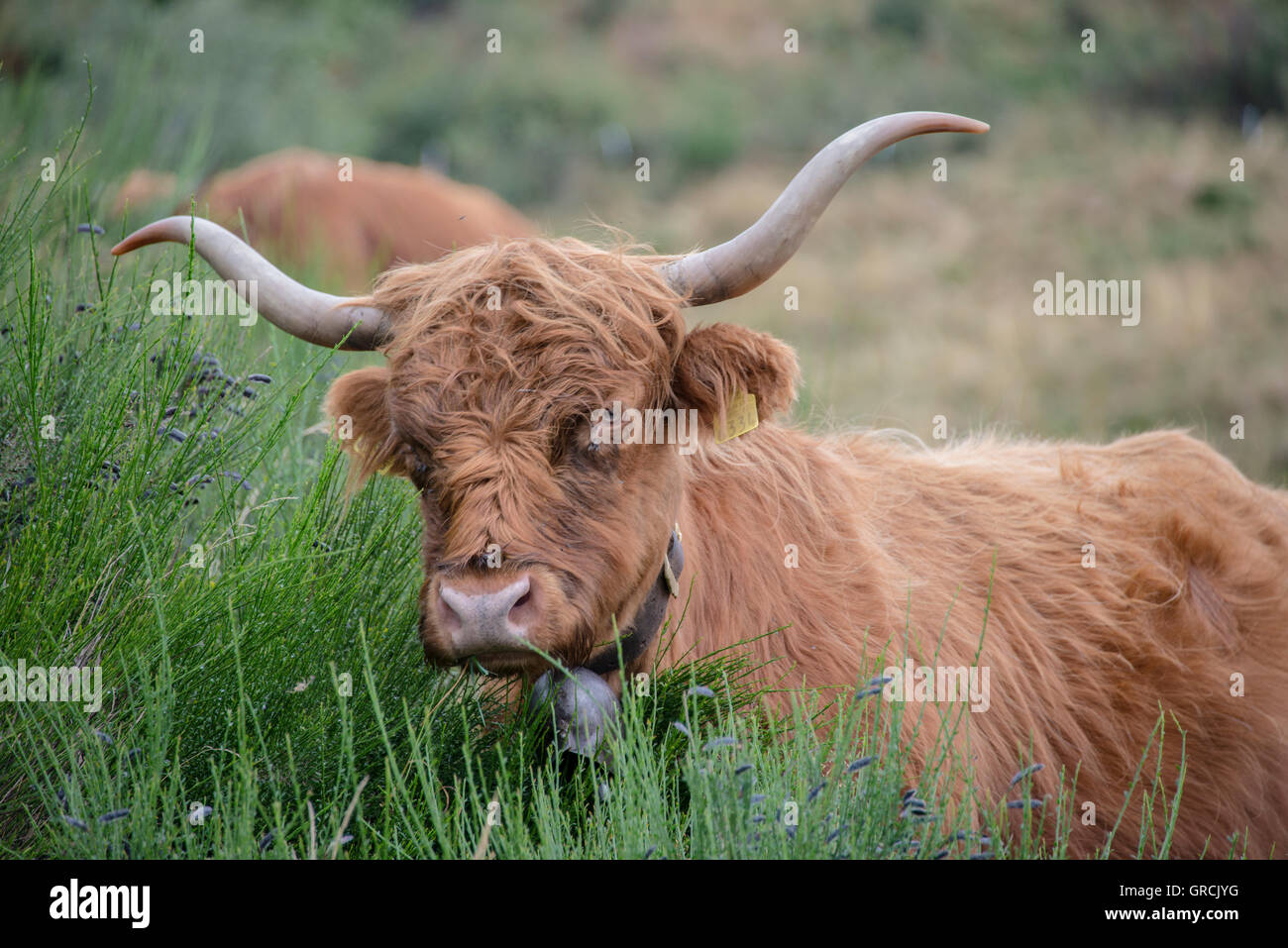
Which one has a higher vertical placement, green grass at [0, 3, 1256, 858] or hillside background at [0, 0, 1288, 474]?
hillside background at [0, 0, 1288, 474]

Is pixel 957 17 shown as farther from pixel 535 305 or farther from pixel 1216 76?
pixel 535 305

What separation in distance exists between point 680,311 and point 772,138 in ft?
86.2

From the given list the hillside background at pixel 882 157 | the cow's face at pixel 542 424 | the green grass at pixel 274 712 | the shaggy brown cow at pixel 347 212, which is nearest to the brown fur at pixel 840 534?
the cow's face at pixel 542 424

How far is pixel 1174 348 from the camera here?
15.6 meters

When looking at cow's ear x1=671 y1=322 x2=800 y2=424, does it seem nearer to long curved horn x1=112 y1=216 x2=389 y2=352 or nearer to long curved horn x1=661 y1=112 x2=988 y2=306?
long curved horn x1=661 y1=112 x2=988 y2=306

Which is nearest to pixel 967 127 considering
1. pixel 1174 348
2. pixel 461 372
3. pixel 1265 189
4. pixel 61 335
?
pixel 461 372

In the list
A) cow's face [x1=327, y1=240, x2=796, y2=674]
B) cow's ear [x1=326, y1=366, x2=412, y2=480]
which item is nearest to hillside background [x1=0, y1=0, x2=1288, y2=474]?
cow's face [x1=327, y1=240, x2=796, y2=674]

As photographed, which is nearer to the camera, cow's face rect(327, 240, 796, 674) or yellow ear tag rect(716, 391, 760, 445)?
cow's face rect(327, 240, 796, 674)

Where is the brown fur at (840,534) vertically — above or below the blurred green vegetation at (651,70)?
below

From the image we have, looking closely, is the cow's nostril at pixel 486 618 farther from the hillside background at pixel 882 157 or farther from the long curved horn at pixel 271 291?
the hillside background at pixel 882 157

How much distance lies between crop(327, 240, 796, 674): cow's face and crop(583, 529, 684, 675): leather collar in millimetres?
69

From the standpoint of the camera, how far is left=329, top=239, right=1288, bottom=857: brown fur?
9.50 feet

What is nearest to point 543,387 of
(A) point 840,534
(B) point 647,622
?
(B) point 647,622

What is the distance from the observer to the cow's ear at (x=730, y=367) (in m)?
3.16
